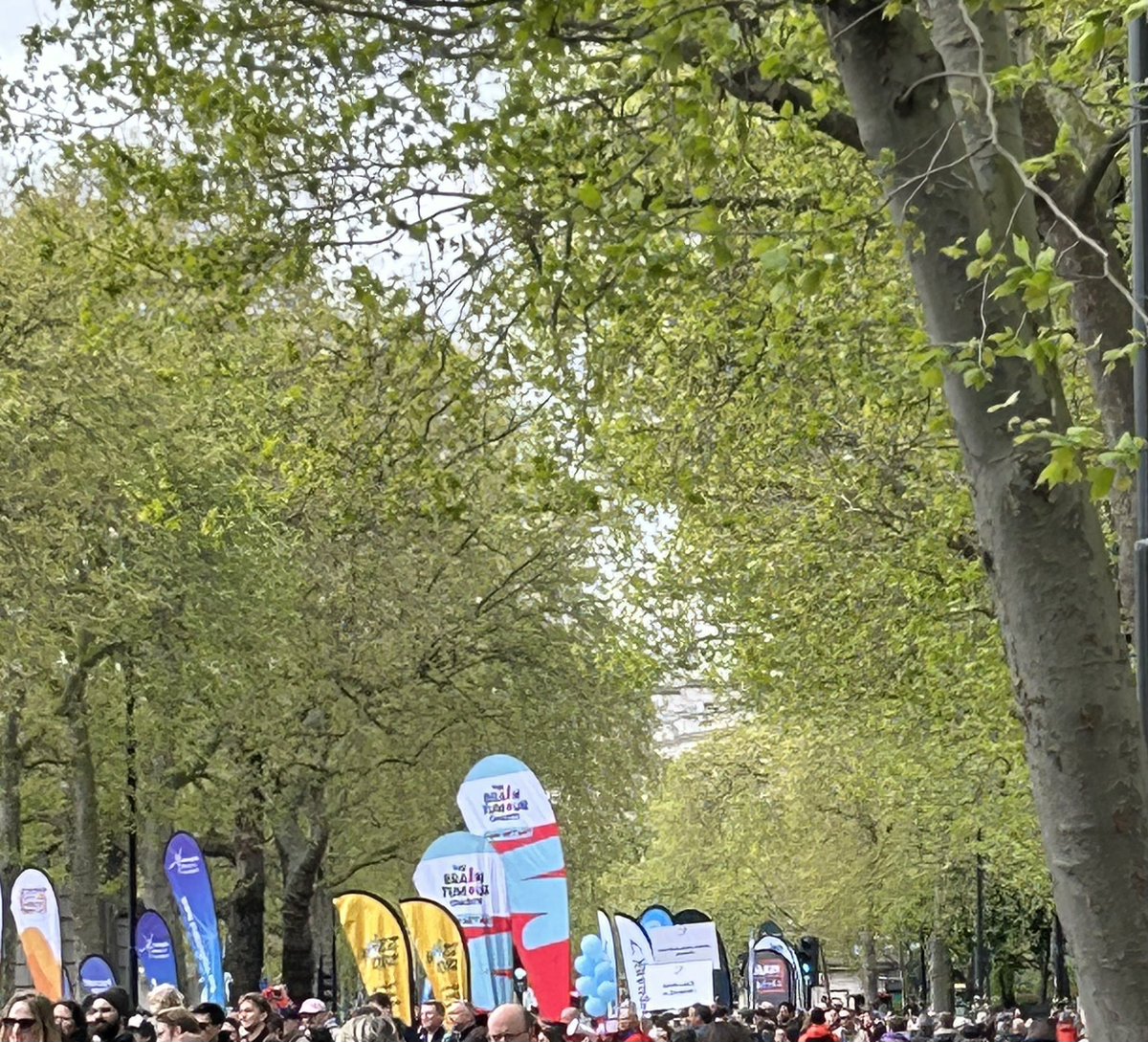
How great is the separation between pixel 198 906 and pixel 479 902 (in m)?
4.42

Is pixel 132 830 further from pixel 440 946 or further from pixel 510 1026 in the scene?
pixel 510 1026

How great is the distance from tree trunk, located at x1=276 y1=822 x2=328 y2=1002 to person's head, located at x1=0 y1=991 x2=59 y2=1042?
24.0m

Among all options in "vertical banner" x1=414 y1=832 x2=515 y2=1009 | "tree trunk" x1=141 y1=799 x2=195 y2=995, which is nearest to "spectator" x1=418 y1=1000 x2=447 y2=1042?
"vertical banner" x1=414 y1=832 x2=515 y2=1009

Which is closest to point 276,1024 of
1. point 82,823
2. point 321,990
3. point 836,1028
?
point 836,1028

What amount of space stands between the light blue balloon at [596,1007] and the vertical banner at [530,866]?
12.7 metres

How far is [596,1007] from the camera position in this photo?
29.2 m

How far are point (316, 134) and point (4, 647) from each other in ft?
44.0

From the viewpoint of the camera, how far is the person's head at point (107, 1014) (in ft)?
39.9

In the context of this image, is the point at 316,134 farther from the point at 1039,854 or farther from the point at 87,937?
the point at 1039,854

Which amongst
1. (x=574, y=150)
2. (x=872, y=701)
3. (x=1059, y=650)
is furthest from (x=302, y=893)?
(x=1059, y=650)

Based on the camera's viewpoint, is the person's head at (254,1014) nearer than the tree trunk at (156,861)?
Yes

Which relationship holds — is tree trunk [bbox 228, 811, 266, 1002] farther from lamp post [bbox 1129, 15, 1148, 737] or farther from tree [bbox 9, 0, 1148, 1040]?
lamp post [bbox 1129, 15, 1148, 737]

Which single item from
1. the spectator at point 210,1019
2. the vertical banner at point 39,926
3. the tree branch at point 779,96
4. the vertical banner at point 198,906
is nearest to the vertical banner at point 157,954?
the vertical banner at point 198,906

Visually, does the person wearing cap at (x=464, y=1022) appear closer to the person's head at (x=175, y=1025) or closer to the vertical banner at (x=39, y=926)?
the person's head at (x=175, y=1025)
